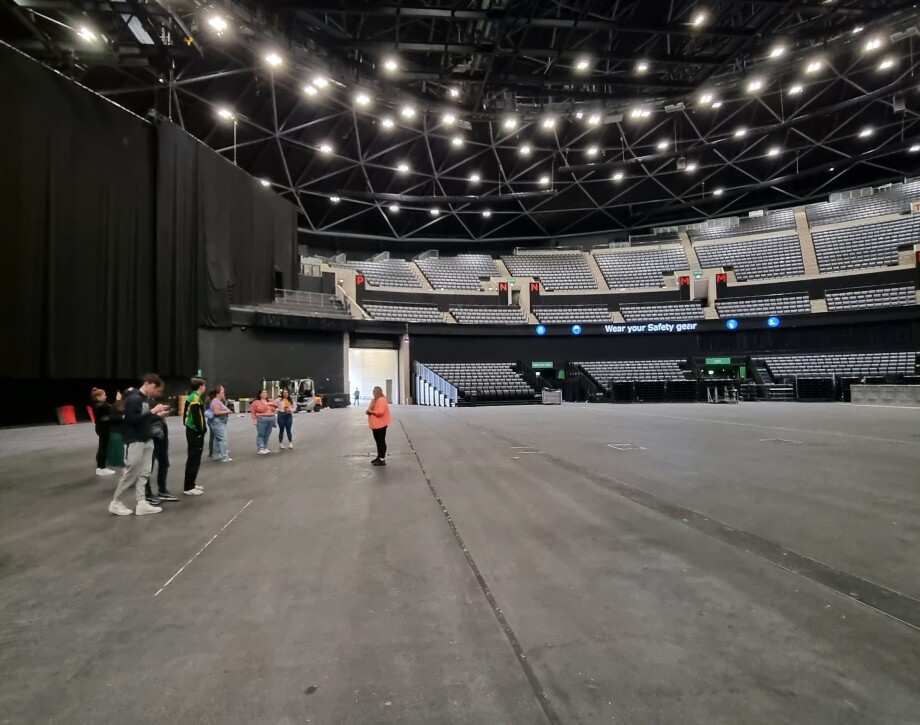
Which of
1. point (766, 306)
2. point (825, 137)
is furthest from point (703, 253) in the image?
point (825, 137)

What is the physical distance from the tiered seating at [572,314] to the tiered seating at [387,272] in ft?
32.4

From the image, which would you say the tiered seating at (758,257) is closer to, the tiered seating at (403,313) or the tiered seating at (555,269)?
the tiered seating at (555,269)

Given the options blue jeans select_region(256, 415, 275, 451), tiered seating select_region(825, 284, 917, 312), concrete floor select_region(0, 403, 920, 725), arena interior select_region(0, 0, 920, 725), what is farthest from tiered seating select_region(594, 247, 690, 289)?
concrete floor select_region(0, 403, 920, 725)

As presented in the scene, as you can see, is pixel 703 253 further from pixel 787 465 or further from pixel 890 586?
pixel 890 586

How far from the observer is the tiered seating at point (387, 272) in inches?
1335

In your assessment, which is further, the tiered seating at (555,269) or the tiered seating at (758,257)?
the tiered seating at (555,269)

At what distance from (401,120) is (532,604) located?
92.6 feet

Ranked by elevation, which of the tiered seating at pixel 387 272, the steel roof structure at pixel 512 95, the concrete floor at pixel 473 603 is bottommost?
the concrete floor at pixel 473 603

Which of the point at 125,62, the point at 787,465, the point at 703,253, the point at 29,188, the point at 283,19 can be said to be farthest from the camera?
the point at 703,253

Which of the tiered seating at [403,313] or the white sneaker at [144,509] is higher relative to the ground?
the tiered seating at [403,313]

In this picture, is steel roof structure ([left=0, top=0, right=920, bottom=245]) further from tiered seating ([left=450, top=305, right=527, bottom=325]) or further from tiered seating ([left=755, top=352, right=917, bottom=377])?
tiered seating ([left=755, top=352, right=917, bottom=377])

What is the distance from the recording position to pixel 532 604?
275 centimetres

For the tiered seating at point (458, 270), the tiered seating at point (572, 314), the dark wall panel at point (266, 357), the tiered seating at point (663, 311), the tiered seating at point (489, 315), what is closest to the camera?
the dark wall panel at point (266, 357)

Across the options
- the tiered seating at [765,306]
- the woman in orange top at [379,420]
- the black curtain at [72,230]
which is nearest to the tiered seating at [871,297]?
the tiered seating at [765,306]
